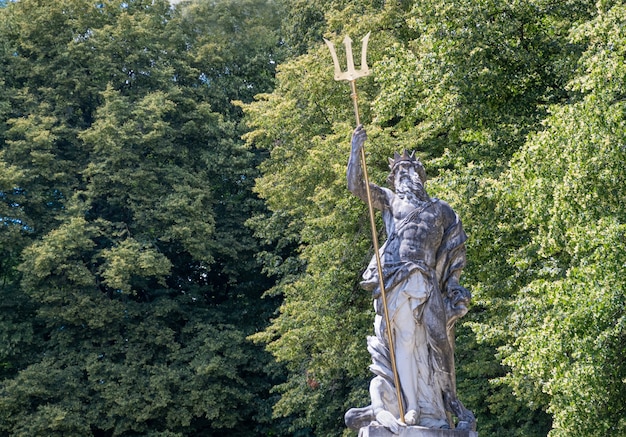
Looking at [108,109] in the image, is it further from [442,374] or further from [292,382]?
[442,374]

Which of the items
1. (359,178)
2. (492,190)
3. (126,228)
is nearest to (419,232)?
(359,178)

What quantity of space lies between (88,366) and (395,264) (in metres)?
18.3

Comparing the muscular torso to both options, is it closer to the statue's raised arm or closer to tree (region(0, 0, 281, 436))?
the statue's raised arm

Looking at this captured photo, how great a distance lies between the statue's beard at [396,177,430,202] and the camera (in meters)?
10.5

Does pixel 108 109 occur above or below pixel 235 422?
above

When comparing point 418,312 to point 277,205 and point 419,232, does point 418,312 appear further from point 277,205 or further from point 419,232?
point 277,205

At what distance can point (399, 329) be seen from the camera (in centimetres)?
994

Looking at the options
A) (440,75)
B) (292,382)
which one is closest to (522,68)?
(440,75)

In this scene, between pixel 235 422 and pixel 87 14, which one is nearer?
pixel 235 422

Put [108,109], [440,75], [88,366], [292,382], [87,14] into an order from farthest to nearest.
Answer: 1. [87,14]
2. [108,109]
3. [88,366]
4. [292,382]
5. [440,75]

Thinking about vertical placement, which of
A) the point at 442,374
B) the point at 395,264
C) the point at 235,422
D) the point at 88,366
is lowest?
the point at 235,422

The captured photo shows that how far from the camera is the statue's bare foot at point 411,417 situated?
31.2ft

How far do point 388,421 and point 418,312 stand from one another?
3.21 feet

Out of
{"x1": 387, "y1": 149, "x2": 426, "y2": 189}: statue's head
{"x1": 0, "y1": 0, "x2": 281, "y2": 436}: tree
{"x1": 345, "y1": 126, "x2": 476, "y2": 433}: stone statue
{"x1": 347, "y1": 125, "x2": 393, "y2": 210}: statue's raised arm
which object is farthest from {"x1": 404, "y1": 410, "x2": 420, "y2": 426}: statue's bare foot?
{"x1": 0, "y1": 0, "x2": 281, "y2": 436}: tree
